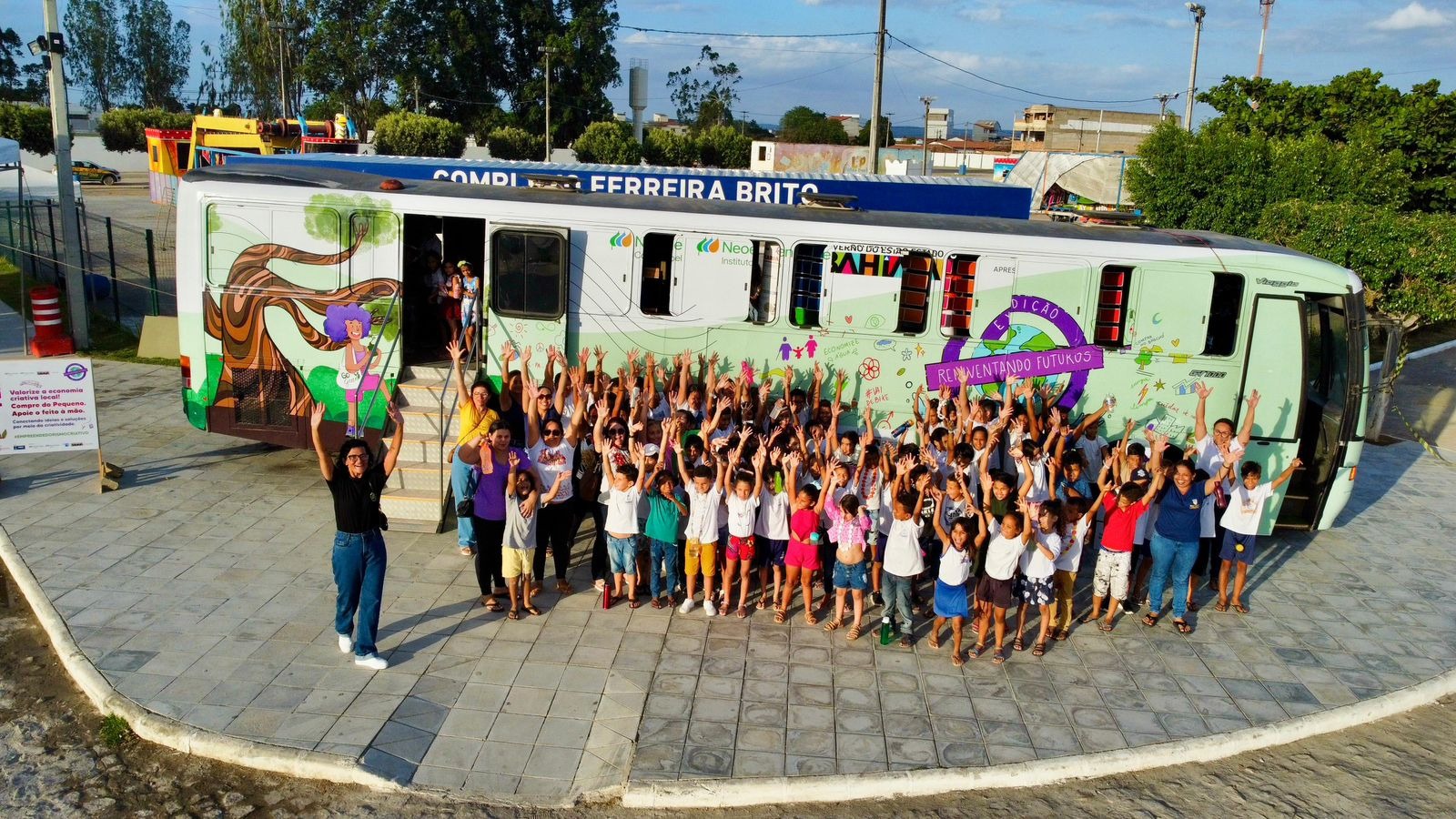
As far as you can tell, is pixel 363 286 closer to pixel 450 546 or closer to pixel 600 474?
pixel 450 546

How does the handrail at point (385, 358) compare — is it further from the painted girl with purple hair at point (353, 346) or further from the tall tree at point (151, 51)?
the tall tree at point (151, 51)

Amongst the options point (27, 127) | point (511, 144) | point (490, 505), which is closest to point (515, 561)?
point (490, 505)

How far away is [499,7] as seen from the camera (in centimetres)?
5800

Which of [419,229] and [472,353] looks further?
[419,229]

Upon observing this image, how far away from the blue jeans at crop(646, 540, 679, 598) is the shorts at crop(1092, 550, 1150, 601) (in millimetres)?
3689

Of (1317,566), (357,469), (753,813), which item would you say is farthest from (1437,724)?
(357,469)

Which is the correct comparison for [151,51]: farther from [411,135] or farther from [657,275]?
[657,275]

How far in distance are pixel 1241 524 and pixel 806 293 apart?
462 cm

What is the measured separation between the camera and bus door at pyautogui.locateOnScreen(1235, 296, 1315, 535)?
9.90m

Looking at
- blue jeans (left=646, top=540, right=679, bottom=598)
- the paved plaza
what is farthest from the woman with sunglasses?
blue jeans (left=646, top=540, right=679, bottom=598)

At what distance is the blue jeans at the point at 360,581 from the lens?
714 centimetres

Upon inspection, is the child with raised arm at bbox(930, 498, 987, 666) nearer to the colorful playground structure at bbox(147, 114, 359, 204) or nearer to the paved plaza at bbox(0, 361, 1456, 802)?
the paved plaza at bbox(0, 361, 1456, 802)

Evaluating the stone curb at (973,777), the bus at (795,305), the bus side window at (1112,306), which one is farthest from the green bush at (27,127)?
the stone curb at (973,777)

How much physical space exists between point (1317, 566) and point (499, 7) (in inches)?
2248
